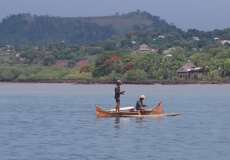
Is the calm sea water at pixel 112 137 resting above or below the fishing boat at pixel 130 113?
below

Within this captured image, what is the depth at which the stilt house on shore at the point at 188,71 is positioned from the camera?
433ft

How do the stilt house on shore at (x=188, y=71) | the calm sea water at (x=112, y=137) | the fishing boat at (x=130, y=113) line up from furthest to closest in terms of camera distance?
1. the stilt house on shore at (x=188, y=71)
2. the fishing boat at (x=130, y=113)
3. the calm sea water at (x=112, y=137)

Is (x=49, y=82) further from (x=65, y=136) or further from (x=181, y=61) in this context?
(x=65, y=136)

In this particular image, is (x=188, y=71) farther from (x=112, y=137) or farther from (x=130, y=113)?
(x=112, y=137)

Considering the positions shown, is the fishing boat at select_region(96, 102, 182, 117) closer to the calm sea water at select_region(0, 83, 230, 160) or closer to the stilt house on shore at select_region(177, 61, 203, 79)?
the calm sea water at select_region(0, 83, 230, 160)

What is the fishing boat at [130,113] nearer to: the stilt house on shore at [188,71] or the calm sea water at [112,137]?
the calm sea water at [112,137]

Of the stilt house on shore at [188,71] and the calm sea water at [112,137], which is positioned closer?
the calm sea water at [112,137]

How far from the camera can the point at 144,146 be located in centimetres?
3144

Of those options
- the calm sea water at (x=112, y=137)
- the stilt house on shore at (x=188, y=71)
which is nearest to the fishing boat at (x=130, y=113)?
the calm sea water at (x=112, y=137)

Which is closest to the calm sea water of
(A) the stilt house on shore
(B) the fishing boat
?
(B) the fishing boat

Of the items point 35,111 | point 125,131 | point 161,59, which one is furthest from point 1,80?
point 125,131

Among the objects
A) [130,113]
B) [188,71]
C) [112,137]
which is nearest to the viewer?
[112,137]

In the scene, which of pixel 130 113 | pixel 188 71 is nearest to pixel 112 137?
pixel 130 113

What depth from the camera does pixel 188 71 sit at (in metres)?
132
